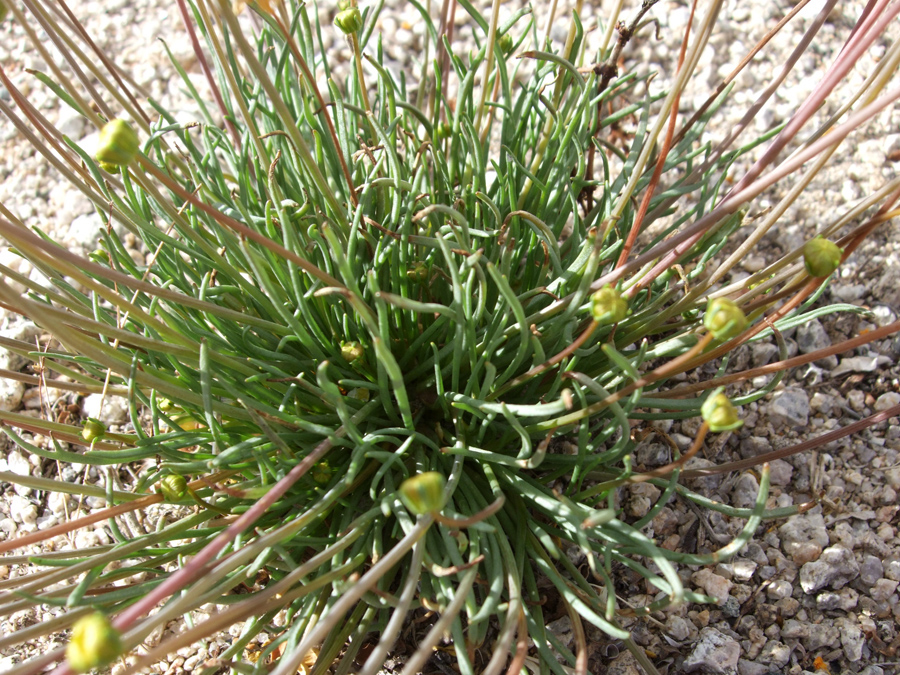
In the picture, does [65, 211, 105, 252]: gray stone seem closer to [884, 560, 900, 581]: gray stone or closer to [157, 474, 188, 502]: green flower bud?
[157, 474, 188, 502]: green flower bud

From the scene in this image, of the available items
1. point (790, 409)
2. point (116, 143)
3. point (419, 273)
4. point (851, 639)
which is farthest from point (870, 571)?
point (116, 143)

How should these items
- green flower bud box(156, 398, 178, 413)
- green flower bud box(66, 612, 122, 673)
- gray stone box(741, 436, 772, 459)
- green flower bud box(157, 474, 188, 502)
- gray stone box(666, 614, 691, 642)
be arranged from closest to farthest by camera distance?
green flower bud box(66, 612, 122, 673)
green flower bud box(157, 474, 188, 502)
gray stone box(666, 614, 691, 642)
green flower bud box(156, 398, 178, 413)
gray stone box(741, 436, 772, 459)

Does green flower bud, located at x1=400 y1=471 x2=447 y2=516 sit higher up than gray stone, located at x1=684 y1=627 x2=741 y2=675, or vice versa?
green flower bud, located at x1=400 y1=471 x2=447 y2=516

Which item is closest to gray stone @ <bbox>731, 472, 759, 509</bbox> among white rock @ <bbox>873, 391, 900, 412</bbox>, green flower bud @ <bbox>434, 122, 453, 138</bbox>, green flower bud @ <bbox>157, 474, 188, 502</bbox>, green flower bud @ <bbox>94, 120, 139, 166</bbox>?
white rock @ <bbox>873, 391, 900, 412</bbox>

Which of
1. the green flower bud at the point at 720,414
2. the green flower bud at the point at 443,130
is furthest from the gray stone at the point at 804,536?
the green flower bud at the point at 443,130

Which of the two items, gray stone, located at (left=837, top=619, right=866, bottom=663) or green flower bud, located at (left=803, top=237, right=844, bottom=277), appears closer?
green flower bud, located at (left=803, top=237, right=844, bottom=277)

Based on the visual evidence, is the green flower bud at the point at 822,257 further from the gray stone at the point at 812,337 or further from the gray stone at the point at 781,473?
the gray stone at the point at 812,337

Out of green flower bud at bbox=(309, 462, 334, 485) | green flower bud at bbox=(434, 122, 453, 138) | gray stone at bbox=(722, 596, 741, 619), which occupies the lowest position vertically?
gray stone at bbox=(722, 596, 741, 619)

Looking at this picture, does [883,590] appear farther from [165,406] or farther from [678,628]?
[165,406]
